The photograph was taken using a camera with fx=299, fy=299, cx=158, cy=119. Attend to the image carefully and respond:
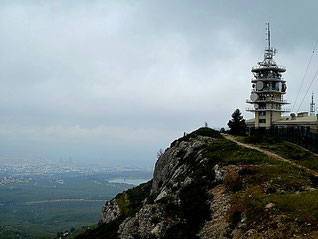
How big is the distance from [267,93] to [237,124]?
13.6 m

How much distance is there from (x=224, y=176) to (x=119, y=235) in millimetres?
7394

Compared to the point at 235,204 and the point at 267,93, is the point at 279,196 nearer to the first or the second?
the point at 235,204

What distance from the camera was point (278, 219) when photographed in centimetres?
1157

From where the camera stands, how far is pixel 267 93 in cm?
5669

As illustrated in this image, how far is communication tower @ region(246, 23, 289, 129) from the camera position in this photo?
5616cm

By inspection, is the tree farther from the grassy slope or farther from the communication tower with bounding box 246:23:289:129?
the grassy slope

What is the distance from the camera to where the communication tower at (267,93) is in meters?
56.2

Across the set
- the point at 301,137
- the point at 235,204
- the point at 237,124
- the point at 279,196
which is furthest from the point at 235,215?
the point at 237,124

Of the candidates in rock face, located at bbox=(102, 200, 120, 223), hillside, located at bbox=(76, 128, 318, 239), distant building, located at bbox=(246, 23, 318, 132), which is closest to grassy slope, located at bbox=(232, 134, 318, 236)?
hillside, located at bbox=(76, 128, 318, 239)

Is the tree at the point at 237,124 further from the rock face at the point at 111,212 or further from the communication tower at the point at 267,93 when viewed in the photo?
the rock face at the point at 111,212

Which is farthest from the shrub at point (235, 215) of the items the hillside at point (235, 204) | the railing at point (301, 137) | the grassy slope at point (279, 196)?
the railing at point (301, 137)

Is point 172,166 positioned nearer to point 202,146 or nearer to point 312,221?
point 202,146

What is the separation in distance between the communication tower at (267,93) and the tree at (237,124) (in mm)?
10229

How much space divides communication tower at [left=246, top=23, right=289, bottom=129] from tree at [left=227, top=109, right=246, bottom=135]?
33.6ft
